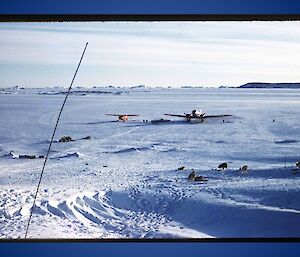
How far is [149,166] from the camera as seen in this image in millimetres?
3908

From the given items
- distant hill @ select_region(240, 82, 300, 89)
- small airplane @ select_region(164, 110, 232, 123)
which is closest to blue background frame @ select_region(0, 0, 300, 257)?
distant hill @ select_region(240, 82, 300, 89)

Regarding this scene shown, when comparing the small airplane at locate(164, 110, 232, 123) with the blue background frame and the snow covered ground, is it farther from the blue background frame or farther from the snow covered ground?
the blue background frame

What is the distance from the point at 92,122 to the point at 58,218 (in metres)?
0.58

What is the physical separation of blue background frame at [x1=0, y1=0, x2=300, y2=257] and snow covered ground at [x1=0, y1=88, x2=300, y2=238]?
0.07m

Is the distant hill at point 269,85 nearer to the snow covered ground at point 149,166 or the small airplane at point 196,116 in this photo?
the snow covered ground at point 149,166

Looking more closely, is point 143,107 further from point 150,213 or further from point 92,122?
point 150,213

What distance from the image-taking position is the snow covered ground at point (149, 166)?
3.86 metres

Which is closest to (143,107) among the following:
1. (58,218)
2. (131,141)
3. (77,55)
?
(131,141)

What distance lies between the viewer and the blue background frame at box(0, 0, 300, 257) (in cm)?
386

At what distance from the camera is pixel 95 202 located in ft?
12.7
